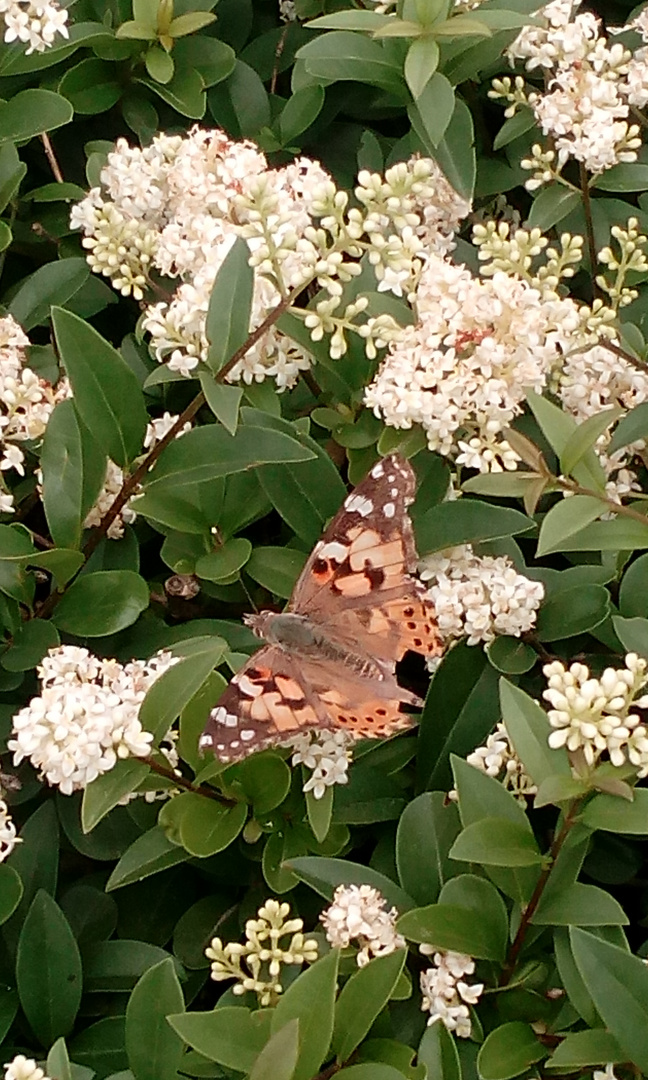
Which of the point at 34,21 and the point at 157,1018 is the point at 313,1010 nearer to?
the point at 157,1018

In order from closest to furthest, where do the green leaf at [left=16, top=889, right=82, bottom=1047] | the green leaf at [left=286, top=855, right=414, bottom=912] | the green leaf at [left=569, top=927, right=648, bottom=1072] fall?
the green leaf at [left=569, top=927, right=648, bottom=1072] < the green leaf at [left=286, top=855, right=414, bottom=912] < the green leaf at [left=16, top=889, right=82, bottom=1047]

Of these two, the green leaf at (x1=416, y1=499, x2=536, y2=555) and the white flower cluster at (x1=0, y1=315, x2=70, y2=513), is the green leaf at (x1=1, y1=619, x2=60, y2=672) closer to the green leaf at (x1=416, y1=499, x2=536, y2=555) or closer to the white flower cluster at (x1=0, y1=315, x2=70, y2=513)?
the white flower cluster at (x1=0, y1=315, x2=70, y2=513)

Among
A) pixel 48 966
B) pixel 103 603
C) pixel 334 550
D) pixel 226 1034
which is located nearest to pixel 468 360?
pixel 334 550

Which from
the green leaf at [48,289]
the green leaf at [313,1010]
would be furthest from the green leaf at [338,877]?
the green leaf at [48,289]

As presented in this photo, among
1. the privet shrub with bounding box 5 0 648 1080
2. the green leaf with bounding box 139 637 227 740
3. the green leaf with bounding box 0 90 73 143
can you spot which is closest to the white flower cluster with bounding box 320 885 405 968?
the privet shrub with bounding box 5 0 648 1080

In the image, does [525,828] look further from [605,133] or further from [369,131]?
[369,131]

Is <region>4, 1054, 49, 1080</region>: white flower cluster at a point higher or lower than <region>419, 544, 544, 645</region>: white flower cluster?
lower
